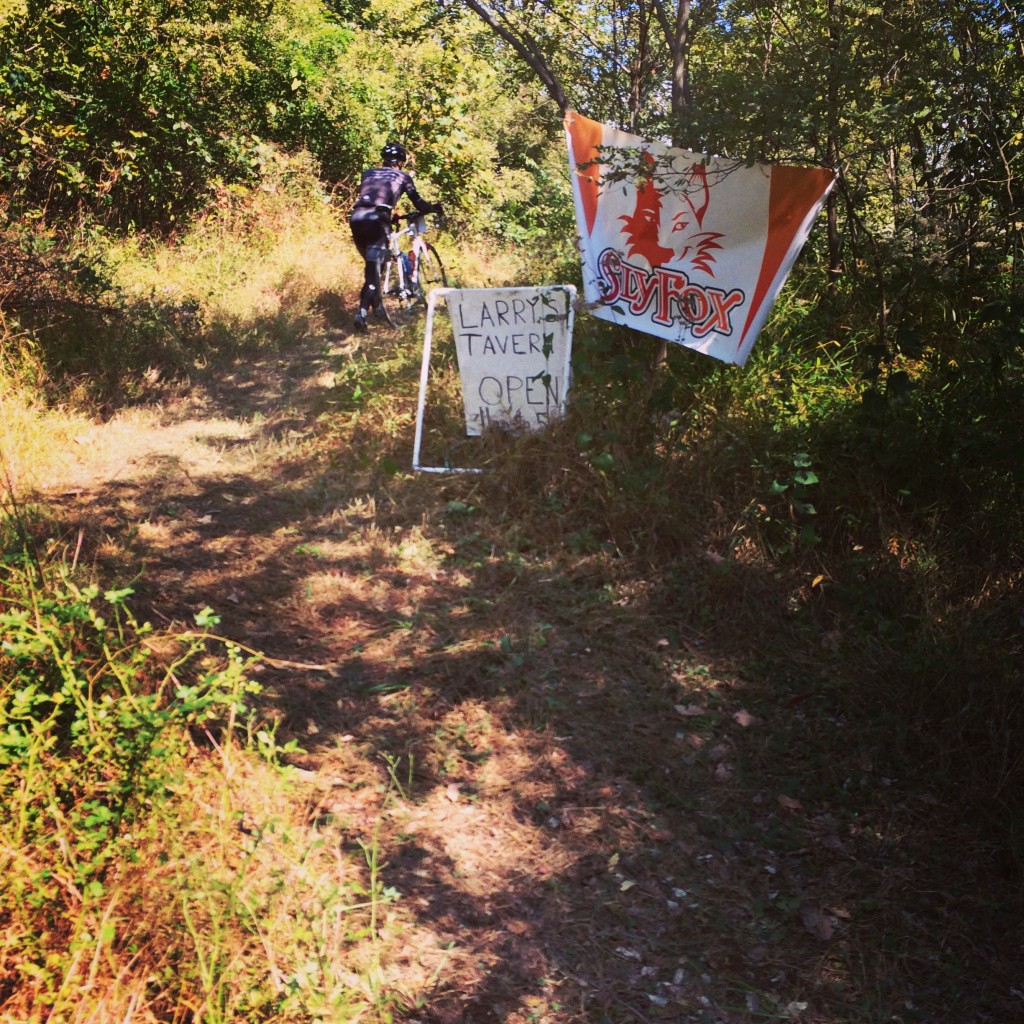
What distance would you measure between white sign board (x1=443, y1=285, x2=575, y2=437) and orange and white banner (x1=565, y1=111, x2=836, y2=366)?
0.33m

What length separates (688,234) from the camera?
5.96m

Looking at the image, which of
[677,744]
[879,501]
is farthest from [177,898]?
[879,501]

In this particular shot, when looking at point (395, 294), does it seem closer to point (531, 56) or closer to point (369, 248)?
point (369, 248)

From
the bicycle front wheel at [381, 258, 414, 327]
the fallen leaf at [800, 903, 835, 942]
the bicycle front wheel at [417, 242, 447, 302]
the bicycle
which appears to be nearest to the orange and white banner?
the fallen leaf at [800, 903, 835, 942]

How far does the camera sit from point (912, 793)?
155 inches

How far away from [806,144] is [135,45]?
9362mm

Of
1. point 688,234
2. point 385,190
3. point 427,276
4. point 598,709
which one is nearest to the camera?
point 598,709

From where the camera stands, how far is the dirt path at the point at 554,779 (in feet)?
10.4

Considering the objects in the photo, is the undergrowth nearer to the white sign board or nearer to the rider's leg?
the white sign board

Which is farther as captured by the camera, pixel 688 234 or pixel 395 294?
pixel 395 294

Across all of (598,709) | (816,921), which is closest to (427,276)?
(598,709)

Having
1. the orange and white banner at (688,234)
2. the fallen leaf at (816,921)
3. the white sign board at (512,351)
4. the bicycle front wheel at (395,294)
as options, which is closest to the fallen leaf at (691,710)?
the fallen leaf at (816,921)

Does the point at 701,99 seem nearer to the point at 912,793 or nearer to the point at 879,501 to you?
the point at 879,501

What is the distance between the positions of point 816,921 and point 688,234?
13.5 ft
